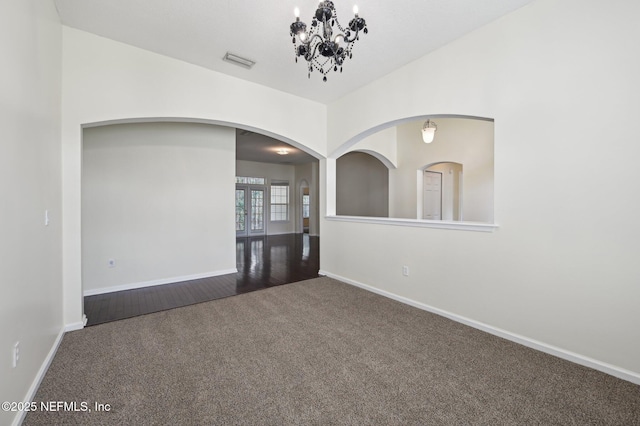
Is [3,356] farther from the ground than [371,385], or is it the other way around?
[3,356]

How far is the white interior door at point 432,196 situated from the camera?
629cm

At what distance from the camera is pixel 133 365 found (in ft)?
7.01

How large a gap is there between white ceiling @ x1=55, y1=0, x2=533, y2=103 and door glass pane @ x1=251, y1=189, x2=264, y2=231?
7.06 metres

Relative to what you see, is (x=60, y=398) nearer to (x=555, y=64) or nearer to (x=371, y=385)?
(x=371, y=385)

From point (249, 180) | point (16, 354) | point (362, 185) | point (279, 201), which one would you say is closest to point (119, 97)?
point (16, 354)

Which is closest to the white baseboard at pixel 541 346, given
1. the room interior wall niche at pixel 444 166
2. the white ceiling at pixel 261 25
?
the room interior wall niche at pixel 444 166

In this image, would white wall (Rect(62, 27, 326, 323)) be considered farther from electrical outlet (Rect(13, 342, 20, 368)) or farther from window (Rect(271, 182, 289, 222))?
window (Rect(271, 182, 289, 222))

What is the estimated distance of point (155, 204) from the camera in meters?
4.27

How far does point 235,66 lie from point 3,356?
340 centimetres

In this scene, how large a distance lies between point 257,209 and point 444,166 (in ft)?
22.1

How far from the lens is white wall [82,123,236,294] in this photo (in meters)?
3.85

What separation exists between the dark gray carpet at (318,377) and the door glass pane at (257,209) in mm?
7478

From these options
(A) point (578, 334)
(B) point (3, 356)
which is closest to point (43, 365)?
(B) point (3, 356)

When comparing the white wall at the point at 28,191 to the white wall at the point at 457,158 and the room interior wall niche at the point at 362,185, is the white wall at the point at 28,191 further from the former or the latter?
the room interior wall niche at the point at 362,185
